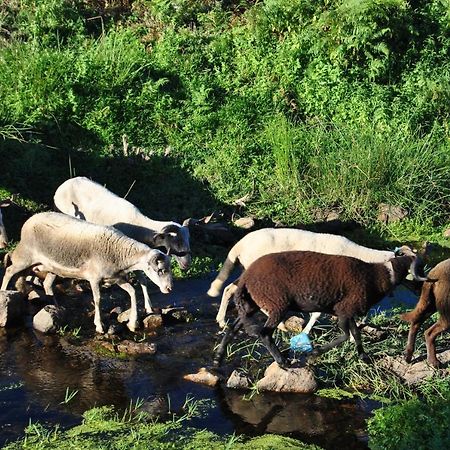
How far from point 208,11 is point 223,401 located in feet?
38.6

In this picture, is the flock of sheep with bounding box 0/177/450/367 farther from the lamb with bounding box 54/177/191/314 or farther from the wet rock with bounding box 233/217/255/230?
the wet rock with bounding box 233/217/255/230

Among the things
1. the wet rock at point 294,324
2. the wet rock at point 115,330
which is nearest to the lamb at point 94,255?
the wet rock at point 115,330

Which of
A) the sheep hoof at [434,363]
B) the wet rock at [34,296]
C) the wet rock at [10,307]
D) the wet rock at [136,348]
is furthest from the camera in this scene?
the wet rock at [34,296]

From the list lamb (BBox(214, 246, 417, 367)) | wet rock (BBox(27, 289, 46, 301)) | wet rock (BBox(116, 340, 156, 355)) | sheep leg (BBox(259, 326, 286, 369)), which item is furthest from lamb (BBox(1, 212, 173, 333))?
sheep leg (BBox(259, 326, 286, 369))

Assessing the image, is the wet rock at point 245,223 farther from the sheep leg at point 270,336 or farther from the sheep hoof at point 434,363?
the sheep hoof at point 434,363

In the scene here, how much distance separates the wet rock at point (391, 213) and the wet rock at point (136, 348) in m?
5.64

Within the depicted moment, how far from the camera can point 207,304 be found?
11125mm

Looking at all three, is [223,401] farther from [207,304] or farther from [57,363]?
[207,304]

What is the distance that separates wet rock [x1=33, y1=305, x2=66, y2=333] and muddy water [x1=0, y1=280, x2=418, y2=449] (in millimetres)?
97

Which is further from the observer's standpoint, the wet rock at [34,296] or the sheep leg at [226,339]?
the wet rock at [34,296]

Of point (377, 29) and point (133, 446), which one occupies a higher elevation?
point (377, 29)

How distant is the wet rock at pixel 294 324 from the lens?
1013cm

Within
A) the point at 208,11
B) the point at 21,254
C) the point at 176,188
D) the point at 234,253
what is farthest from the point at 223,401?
the point at 208,11

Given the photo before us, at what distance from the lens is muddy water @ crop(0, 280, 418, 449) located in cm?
802
